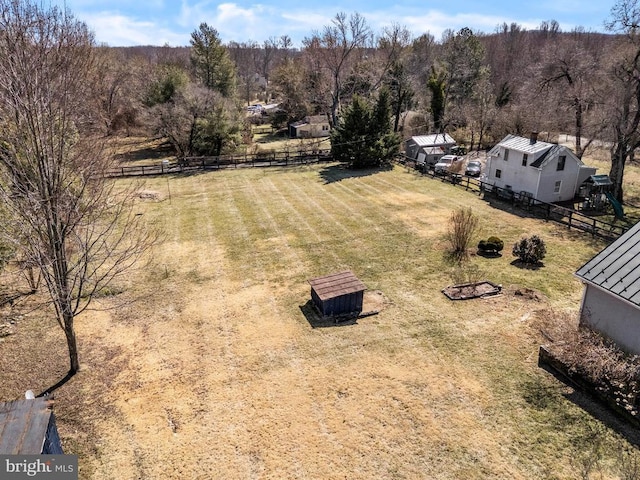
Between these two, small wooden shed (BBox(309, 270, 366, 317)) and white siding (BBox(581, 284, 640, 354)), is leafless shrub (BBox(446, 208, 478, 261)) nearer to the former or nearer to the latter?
small wooden shed (BBox(309, 270, 366, 317))

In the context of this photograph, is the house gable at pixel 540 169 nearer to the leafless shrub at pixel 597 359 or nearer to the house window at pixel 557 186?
the house window at pixel 557 186

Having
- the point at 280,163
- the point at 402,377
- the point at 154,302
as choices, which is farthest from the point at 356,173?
the point at 402,377

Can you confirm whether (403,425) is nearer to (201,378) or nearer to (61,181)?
(201,378)

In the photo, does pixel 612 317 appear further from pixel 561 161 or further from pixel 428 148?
pixel 428 148

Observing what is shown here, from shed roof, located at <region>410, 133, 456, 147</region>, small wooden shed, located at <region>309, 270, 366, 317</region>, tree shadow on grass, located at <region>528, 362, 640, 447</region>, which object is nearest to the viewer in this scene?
tree shadow on grass, located at <region>528, 362, 640, 447</region>

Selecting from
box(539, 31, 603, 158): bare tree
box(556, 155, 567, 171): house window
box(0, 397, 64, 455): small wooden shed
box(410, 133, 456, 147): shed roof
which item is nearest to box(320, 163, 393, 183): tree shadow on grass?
box(410, 133, 456, 147): shed roof

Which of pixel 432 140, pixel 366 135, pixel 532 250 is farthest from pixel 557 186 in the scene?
pixel 366 135

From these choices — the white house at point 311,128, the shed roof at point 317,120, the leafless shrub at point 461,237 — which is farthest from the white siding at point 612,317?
the shed roof at point 317,120
